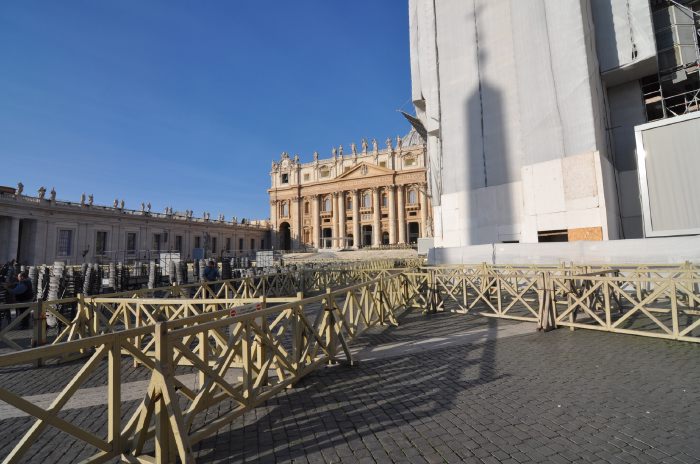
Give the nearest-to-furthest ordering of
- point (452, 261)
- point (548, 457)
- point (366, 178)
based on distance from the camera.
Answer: point (548, 457) → point (452, 261) → point (366, 178)

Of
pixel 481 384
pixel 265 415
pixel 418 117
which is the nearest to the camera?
pixel 265 415

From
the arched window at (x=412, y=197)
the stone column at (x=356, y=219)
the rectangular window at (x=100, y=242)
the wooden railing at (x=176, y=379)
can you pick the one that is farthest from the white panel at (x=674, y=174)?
the stone column at (x=356, y=219)

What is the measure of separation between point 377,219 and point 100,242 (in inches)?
1463

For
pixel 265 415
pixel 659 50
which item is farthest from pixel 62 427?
pixel 659 50

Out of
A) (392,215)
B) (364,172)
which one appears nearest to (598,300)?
(392,215)

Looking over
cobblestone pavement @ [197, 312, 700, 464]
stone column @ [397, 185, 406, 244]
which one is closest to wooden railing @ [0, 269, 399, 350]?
cobblestone pavement @ [197, 312, 700, 464]

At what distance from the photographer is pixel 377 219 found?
56.7 meters

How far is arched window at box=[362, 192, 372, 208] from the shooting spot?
5962 centimetres

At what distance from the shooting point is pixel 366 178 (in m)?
58.1

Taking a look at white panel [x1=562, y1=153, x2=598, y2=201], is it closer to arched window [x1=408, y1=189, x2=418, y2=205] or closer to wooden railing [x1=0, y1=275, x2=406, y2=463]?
wooden railing [x1=0, y1=275, x2=406, y2=463]

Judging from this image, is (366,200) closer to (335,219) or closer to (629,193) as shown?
(335,219)

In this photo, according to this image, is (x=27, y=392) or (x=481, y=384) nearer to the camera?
(x=481, y=384)

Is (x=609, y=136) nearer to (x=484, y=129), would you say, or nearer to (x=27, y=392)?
(x=484, y=129)

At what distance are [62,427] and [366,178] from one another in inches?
2237
